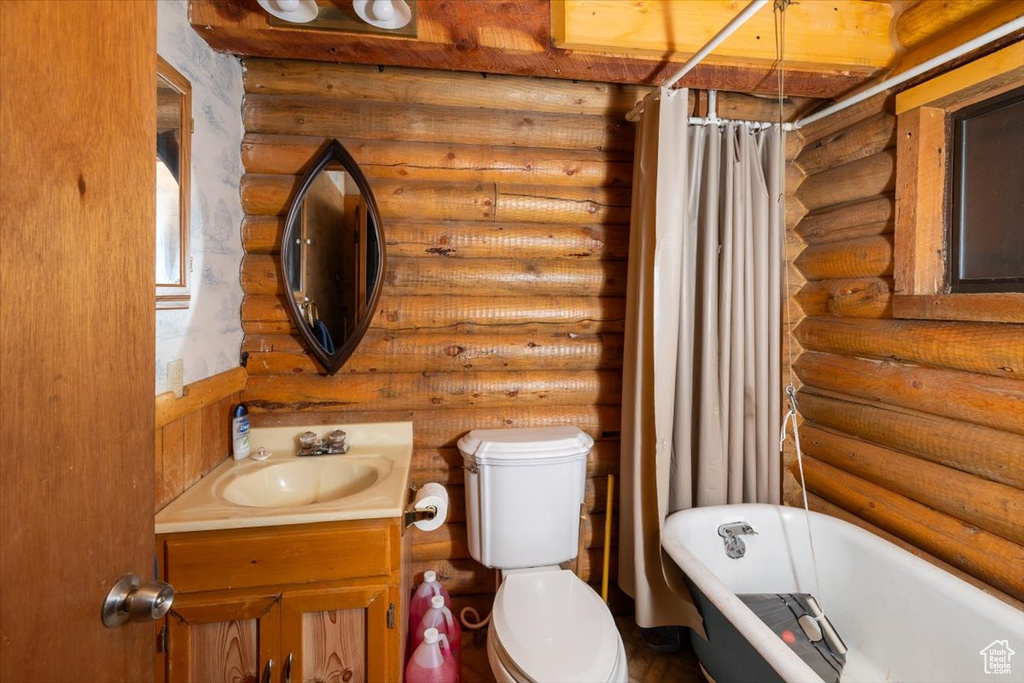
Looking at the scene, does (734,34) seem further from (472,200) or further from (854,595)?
(854,595)

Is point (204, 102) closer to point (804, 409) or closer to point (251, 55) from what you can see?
point (251, 55)

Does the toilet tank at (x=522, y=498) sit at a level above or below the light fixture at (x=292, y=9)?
below

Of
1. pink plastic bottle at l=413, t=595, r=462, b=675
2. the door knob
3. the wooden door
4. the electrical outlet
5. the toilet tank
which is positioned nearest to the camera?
the wooden door

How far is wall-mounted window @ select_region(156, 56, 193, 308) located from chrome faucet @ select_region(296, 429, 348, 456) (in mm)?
666

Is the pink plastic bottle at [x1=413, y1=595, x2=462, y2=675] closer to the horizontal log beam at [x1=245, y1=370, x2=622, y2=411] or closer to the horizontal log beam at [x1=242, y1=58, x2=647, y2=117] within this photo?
the horizontal log beam at [x1=245, y1=370, x2=622, y2=411]

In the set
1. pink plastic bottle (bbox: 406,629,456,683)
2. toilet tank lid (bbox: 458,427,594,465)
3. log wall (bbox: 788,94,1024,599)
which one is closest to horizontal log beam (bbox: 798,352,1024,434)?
log wall (bbox: 788,94,1024,599)

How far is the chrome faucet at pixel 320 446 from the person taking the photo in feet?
5.71

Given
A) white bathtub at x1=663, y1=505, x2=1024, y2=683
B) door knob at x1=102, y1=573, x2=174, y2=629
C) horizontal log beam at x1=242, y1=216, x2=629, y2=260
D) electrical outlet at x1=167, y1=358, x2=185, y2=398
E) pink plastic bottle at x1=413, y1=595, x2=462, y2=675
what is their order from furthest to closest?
horizontal log beam at x1=242, y1=216, x2=629, y2=260
pink plastic bottle at x1=413, y1=595, x2=462, y2=675
electrical outlet at x1=167, y1=358, x2=185, y2=398
white bathtub at x1=663, y1=505, x2=1024, y2=683
door knob at x1=102, y1=573, x2=174, y2=629

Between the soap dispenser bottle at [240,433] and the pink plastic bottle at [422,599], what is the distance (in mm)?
875

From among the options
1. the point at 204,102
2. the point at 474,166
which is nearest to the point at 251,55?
the point at 204,102

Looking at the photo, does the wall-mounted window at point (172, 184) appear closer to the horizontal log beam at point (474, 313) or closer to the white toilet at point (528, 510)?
the horizontal log beam at point (474, 313)

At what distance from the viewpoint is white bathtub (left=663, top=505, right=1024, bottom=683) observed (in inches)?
47.4

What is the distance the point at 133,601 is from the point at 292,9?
1621 millimetres

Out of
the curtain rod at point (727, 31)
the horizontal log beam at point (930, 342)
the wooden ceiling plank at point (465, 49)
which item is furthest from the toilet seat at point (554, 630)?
the wooden ceiling plank at point (465, 49)
